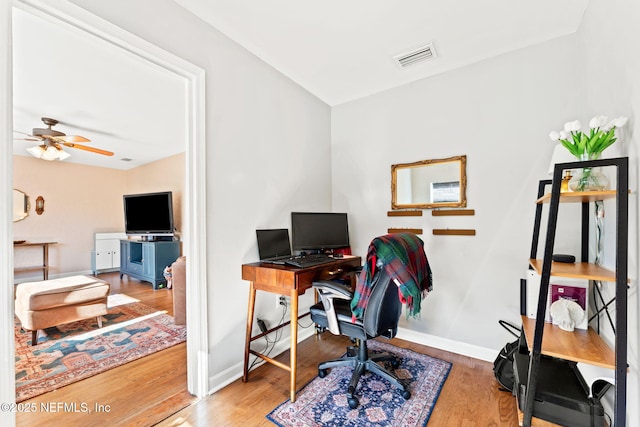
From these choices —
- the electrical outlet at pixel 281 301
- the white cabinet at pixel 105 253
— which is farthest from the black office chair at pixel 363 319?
the white cabinet at pixel 105 253

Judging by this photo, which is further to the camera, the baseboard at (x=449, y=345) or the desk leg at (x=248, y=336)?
the baseboard at (x=449, y=345)

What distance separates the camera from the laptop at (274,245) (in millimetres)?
2189

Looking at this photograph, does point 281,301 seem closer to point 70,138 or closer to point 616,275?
point 616,275

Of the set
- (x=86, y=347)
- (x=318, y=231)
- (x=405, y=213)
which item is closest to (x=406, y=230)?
(x=405, y=213)

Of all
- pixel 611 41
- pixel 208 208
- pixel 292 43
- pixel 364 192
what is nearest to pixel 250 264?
pixel 208 208

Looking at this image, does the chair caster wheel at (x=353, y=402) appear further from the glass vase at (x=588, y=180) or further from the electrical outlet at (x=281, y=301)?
the glass vase at (x=588, y=180)

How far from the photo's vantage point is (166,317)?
3211 mm

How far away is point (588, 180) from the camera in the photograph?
1244 millimetres

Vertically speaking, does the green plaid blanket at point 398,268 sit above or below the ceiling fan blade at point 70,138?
below

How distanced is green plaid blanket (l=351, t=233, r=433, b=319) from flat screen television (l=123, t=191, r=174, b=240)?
162 inches

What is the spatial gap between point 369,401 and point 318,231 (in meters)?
1.35

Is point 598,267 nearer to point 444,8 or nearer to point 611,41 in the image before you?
point 611,41

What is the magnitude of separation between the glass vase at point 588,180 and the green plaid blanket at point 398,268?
82 cm

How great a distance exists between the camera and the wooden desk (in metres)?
1.75
